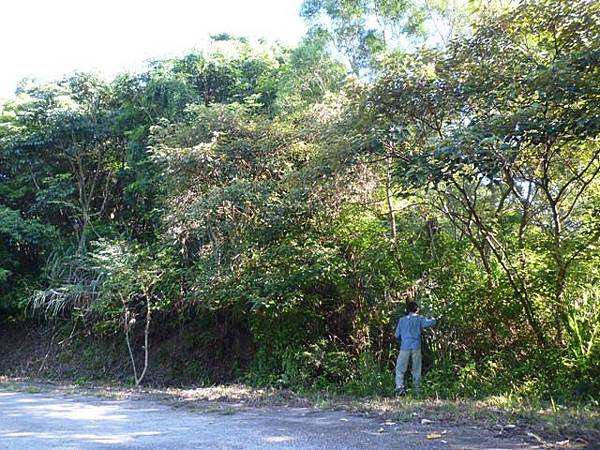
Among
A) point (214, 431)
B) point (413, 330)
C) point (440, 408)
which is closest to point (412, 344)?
point (413, 330)

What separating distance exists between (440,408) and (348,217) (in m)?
4.66

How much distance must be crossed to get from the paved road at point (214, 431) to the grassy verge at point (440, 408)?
1.11 feet

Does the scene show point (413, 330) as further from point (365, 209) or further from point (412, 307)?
point (365, 209)

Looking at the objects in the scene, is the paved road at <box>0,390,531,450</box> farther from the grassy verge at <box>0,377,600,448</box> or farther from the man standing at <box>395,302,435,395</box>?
the man standing at <box>395,302,435,395</box>

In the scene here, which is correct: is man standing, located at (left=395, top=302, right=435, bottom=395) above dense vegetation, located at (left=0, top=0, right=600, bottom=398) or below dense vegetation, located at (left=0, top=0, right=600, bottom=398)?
below

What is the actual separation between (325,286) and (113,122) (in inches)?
385

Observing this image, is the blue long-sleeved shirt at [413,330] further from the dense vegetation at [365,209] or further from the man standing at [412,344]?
the dense vegetation at [365,209]

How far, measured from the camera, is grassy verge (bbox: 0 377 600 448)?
6.34 metres

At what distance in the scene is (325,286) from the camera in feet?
39.0

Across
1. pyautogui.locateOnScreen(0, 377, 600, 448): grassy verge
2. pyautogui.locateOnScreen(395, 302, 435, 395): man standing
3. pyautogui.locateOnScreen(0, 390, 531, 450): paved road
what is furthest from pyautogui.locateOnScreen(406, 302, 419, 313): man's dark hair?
pyautogui.locateOnScreen(0, 390, 531, 450): paved road

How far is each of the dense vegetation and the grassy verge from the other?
882 millimetres

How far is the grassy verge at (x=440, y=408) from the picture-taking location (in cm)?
634

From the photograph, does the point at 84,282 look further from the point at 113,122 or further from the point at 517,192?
the point at 517,192

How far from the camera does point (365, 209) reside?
11609 mm
